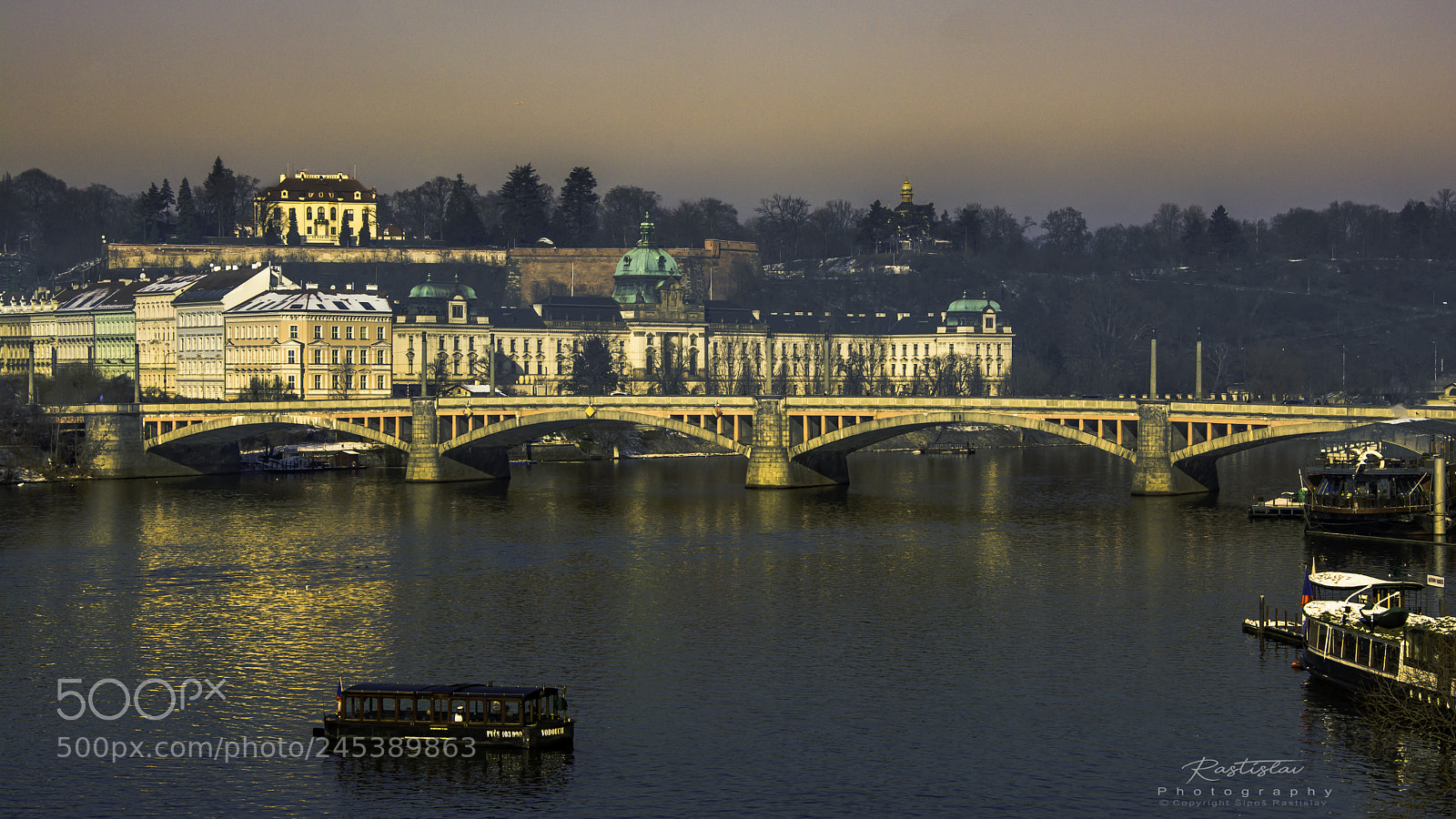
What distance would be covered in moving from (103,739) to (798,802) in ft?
62.7

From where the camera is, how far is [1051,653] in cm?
5856

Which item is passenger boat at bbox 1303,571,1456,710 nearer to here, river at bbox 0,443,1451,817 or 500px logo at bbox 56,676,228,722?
river at bbox 0,443,1451,817

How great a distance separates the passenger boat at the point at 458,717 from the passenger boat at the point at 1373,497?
49.2 meters

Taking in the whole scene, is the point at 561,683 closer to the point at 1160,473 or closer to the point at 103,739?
the point at 103,739

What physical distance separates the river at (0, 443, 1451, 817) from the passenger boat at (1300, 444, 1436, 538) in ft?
9.92

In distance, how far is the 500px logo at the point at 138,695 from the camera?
169ft

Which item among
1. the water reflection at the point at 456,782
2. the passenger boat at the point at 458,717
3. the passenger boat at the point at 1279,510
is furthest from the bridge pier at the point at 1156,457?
the water reflection at the point at 456,782

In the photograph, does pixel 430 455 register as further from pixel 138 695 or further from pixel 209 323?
pixel 209 323

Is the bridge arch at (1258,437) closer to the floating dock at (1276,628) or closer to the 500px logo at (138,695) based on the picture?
the floating dock at (1276,628)

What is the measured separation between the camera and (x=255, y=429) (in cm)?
12494

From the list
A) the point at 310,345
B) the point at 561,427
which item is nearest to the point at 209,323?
the point at 310,345

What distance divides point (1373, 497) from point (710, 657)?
1590 inches

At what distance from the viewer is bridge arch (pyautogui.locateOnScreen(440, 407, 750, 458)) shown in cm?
11525

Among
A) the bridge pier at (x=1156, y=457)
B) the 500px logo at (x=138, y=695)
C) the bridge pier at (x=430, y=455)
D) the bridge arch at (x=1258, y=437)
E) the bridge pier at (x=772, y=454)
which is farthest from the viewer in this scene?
the bridge pier at (x=430, y=455)
